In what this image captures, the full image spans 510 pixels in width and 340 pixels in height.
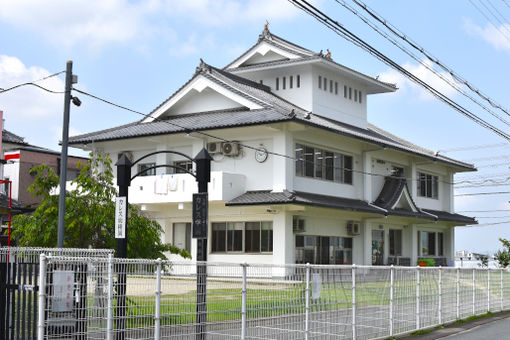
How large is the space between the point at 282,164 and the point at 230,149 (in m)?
2.99

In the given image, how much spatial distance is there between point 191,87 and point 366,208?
10.1 meters

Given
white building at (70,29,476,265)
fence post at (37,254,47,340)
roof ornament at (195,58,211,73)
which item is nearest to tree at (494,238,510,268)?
white building at (70,29,476,265)

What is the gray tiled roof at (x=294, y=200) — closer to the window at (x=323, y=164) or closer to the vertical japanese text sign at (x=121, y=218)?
the window at (x=323, y=164)

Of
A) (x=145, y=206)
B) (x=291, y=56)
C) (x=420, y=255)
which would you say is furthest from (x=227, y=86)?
(x=420, y=255)

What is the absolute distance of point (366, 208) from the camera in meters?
31.8

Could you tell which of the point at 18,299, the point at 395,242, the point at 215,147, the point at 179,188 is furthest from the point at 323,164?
the point at 18,299

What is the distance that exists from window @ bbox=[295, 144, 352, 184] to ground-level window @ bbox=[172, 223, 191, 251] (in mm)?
6203

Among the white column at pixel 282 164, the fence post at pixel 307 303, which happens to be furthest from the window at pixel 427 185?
the fence post at pixel 307 303

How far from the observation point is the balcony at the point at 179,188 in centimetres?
2873

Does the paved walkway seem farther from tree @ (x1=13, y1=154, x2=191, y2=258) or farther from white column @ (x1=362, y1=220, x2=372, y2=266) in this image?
white column @ (x1=362, y1=220, x2=372, y2=266)

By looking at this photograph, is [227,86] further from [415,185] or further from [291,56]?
[415,185]

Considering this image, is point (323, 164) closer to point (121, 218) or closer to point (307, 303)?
point (121, 218)

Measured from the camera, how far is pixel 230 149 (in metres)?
30.3

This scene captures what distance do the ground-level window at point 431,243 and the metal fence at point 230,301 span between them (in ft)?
84.9
